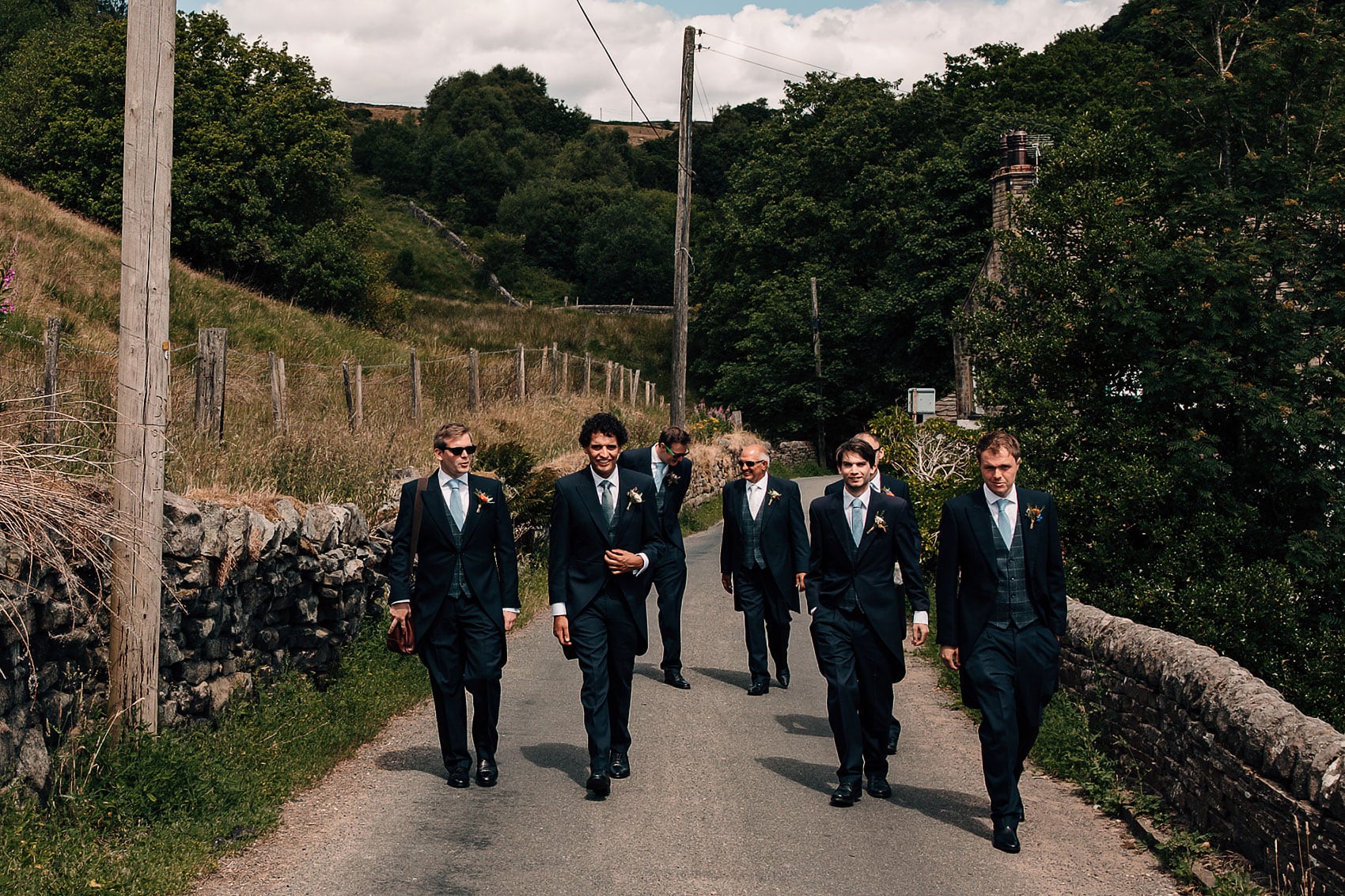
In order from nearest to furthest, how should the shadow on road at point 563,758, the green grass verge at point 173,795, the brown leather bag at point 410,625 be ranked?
the green grass verge at point 173,795
the brown leather bag at point 410,625
the shadow on road at point 563,758

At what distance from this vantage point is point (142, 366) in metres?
6.71

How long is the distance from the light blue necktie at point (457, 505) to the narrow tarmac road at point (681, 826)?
156 centimetres

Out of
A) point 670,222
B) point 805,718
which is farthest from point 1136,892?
point 670,222

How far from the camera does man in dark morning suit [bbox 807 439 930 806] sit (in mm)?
6875

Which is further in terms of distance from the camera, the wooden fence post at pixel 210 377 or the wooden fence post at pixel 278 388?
the wooden fence post at pixel 278 388

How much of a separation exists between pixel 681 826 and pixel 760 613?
3.59 m

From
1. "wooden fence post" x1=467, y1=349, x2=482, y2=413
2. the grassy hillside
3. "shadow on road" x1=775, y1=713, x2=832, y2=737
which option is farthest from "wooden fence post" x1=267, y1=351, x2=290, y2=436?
"shadow on road" x1=775, y1=713, x2=832, y2=737

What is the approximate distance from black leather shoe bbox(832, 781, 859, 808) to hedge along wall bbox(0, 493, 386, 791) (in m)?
3.87

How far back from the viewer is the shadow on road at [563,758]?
24.1ft

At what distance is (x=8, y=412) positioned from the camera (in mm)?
6840

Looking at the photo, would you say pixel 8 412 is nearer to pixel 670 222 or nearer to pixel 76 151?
pixel 76 151

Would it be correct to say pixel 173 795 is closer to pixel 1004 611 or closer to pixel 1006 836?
pixel 1006 836

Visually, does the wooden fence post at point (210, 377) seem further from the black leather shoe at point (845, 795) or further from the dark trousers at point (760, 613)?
the black leather shoe at point (845, 795)

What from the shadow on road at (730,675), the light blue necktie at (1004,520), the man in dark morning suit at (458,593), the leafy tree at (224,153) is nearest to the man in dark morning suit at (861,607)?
the light blue necktie at (1004,520)
